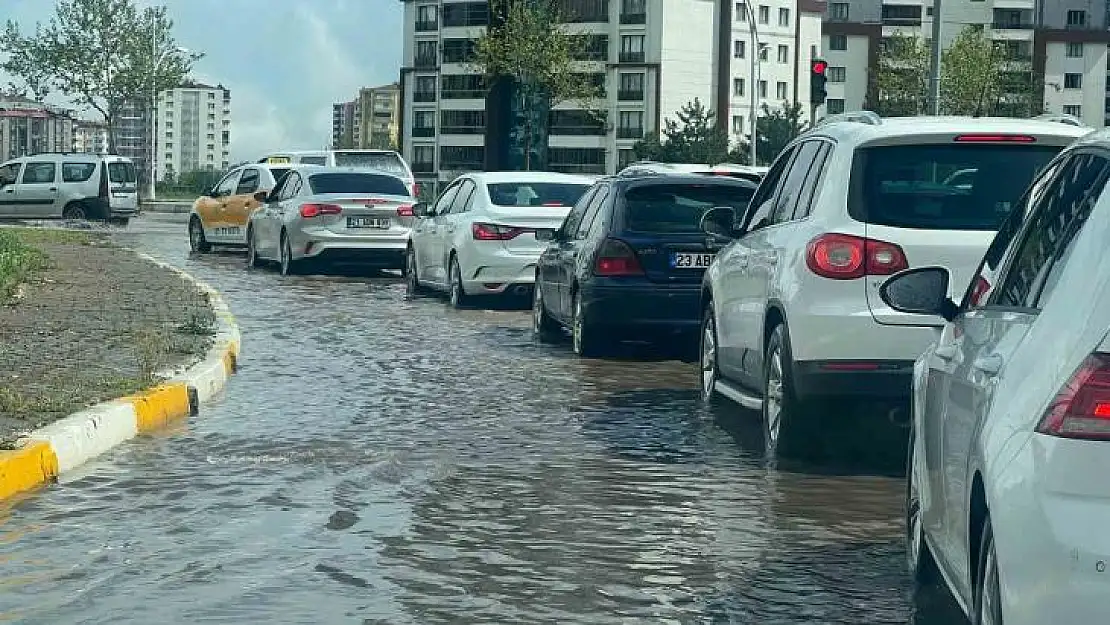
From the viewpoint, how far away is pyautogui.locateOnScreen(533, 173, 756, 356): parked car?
615 inches

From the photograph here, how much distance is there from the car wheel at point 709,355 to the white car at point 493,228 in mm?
8282

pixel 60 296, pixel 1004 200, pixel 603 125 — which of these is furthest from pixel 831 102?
pixel 1004 200

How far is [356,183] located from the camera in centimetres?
2905

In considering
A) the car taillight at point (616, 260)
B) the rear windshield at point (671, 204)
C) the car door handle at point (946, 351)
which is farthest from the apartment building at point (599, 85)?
the car door handle at point (946, 351)

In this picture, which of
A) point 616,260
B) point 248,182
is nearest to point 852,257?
point 616,260

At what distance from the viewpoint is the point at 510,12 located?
96000 millimetres

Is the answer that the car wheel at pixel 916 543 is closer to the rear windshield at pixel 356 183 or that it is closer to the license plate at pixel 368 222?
the license plate at pixel 368 222

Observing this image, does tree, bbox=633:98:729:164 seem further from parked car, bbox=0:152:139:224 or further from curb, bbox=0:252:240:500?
curb, bbox=0:252:240:500

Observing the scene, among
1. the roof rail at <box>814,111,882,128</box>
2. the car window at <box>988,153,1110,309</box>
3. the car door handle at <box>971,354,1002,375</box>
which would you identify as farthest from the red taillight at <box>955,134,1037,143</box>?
the car door handle at <box>971,354,1002,375</box>

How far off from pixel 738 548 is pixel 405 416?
183 inches

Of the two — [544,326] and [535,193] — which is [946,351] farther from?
[535,193]

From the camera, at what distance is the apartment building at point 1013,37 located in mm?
139625

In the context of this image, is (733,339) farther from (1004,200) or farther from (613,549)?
(613,549)

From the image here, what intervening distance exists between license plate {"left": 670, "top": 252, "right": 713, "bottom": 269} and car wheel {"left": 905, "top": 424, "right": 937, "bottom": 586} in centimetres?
826
